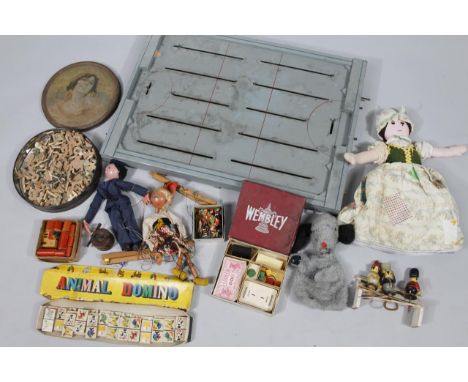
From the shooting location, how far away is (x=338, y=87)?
3016 millimetres

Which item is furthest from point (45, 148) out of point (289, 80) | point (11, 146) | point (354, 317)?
point (354, 317)

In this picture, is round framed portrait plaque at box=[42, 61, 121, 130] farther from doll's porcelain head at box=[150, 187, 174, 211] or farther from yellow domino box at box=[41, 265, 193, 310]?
yellow domino box at box=[41, 265, 193, 310]

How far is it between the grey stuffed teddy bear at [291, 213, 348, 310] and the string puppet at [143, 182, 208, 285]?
61 centimetres

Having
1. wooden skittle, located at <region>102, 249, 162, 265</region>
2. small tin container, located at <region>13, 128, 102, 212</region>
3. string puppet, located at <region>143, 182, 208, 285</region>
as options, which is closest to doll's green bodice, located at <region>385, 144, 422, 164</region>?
string puppet, located at <region>143, 182, 208, 285</region>

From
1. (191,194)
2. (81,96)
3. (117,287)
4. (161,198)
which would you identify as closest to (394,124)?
(191,194)

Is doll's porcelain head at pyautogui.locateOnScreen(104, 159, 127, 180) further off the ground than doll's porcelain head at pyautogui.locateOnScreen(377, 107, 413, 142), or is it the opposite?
doll's porcelain head at pyautogui.locateOnScreen(377, 107, 413, 142)

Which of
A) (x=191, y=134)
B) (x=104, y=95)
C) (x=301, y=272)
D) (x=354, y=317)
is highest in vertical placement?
(x=104, y=95)

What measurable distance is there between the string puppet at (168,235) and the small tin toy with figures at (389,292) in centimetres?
98

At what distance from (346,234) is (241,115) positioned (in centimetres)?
107

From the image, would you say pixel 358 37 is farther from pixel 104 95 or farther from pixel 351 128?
pixel 104 95

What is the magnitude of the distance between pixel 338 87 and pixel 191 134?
1095 mm

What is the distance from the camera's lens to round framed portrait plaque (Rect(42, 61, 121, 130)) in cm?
320

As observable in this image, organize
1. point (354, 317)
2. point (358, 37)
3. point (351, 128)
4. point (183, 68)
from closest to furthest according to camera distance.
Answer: point (354, 317)
point (351, 128)
point (183, 68)
point (358, 37)

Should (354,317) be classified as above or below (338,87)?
below
